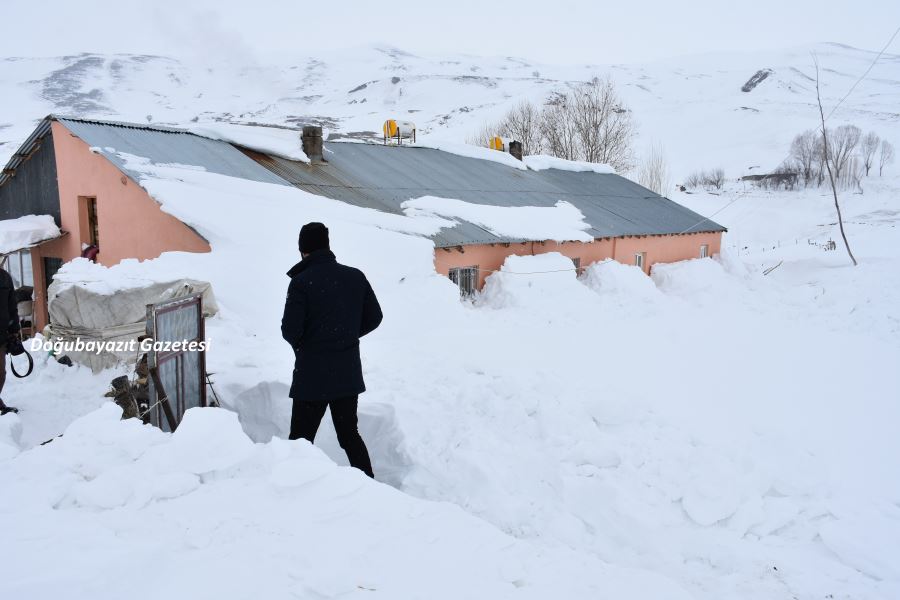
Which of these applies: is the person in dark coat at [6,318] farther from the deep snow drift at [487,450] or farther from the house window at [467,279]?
the house window at [467,279]

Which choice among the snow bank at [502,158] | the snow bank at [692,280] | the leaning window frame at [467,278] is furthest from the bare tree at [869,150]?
the leaning window frame at [467,278]

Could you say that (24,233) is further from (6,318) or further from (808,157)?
(808,157)

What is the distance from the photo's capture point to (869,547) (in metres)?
4.19

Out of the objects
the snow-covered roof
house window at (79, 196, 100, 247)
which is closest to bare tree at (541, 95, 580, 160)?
the snow-covered roof

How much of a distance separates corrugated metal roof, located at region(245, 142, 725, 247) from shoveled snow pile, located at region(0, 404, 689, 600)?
8.10 metres

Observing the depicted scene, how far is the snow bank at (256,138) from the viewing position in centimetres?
1270

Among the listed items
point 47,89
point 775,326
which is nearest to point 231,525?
point 775,326

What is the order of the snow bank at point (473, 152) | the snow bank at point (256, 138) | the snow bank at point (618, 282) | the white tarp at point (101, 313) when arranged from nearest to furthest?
the white tarp at point (101, 313) < the snow bank at point (256, 138) < the snow bank at point (618, 282) < the snow bank at point (473, 152)

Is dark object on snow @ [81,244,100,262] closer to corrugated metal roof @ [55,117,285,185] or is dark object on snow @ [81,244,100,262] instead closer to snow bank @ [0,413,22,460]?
corrugated metal roof @ [55,117,285,185]

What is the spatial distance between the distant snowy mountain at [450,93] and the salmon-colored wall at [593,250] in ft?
142

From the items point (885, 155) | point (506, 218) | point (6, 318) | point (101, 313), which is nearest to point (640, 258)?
point (506, 218)

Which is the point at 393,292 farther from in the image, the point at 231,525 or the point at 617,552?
the point at 231,525

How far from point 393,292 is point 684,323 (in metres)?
6.08

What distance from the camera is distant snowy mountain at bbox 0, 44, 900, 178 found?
77000 millimetres
